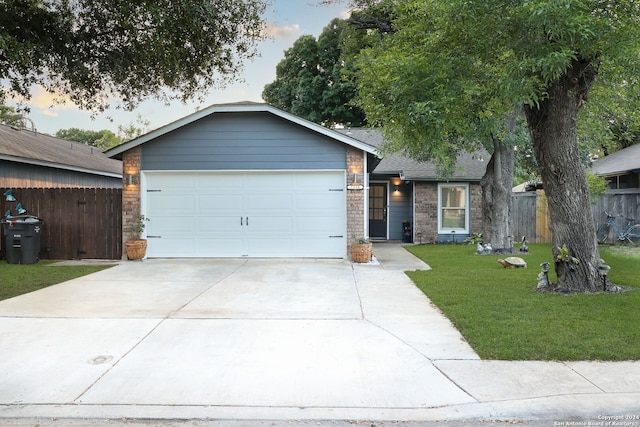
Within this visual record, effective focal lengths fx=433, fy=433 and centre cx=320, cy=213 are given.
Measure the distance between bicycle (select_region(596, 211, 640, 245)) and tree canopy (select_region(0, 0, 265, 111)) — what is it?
11902 mm

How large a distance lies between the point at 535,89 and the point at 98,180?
636 inches

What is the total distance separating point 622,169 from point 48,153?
62.4ft

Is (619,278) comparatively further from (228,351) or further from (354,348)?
(228,351)

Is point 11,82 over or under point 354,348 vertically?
over

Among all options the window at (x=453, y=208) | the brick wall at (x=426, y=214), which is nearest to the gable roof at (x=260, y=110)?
the brick wall at (x=426, y=214)

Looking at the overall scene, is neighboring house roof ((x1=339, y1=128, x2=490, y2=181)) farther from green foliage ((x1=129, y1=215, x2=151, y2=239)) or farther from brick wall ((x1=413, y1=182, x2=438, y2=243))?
green foliage ((x1=129, y1=215, x2=151, y2=239))

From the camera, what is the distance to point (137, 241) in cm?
1002

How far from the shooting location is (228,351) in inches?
155

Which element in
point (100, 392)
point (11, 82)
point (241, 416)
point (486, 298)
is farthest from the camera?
point (11, 82)

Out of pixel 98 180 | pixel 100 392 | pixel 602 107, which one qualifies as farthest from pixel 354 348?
pixel 98 180

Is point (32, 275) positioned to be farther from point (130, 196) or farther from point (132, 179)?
point (132, 179)

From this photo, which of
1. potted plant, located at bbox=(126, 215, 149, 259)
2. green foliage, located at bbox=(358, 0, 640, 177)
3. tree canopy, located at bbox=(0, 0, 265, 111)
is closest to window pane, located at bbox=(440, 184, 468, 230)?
green foliage, located at bbox=(358, 0, 640, 177)

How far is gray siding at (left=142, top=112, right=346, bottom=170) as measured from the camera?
10156 mm

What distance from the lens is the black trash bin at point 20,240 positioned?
31.7 feet
